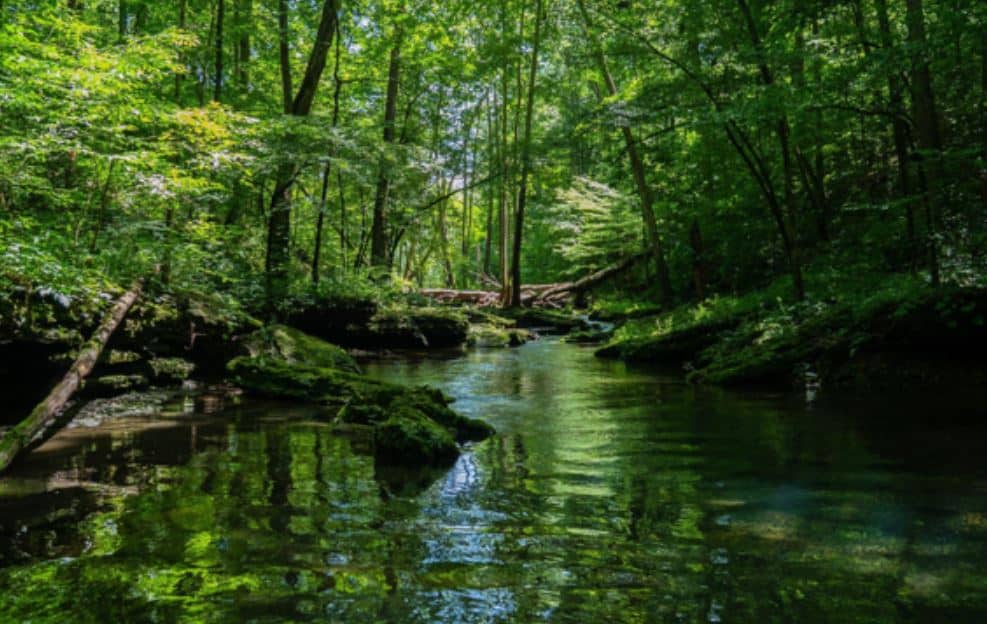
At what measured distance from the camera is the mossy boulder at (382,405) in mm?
5465

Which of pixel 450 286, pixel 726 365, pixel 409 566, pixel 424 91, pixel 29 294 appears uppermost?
pixel 424 91

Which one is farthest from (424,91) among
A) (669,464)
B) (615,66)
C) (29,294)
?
(669,464)

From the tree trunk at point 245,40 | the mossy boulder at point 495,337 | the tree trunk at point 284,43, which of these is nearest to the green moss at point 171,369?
the tree trunk at point 284,43

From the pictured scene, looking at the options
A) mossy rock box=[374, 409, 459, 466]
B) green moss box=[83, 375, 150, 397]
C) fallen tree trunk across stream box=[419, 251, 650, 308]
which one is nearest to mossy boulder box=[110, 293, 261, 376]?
green moss box=[83, 375, 150, 397]

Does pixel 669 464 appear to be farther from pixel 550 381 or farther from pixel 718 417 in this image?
pixel 550 381

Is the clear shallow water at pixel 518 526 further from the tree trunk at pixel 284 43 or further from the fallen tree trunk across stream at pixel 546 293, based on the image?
the fallen tree trunk across stream at pixel 546 293

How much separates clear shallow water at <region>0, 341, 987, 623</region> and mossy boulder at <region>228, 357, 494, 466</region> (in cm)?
28

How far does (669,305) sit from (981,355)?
929 cm

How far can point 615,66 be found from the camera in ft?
54.9

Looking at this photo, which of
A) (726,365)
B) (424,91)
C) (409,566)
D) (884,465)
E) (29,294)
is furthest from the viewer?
(424,91)

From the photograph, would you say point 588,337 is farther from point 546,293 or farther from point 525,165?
point 546,293

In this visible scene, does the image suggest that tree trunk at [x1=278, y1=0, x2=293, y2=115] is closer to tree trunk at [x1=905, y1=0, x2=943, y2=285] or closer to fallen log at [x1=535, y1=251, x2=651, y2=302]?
tree trunk at [x1=905, y1=0, x2=943, y2=285]

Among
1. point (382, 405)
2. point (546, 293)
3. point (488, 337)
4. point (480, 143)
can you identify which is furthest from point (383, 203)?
point (382, 405)

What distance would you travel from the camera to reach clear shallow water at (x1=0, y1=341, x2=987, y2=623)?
106 inches
